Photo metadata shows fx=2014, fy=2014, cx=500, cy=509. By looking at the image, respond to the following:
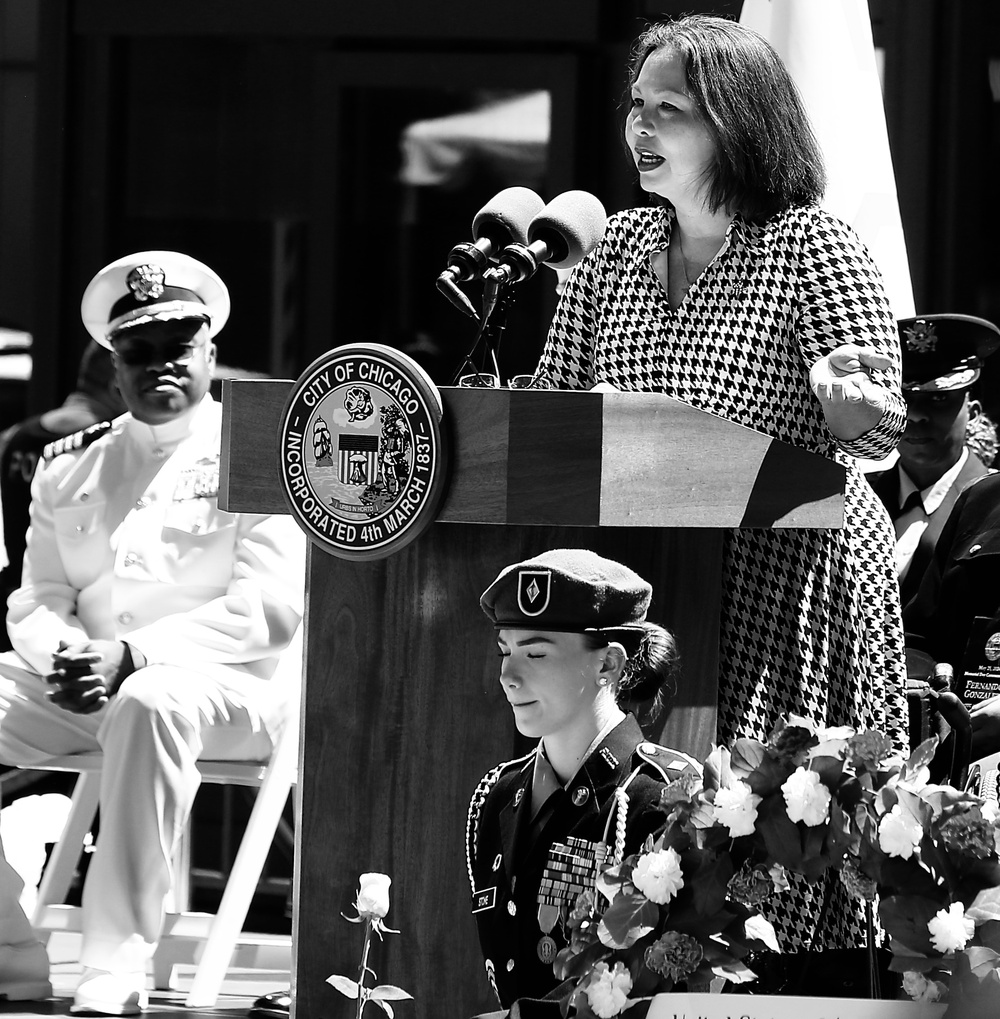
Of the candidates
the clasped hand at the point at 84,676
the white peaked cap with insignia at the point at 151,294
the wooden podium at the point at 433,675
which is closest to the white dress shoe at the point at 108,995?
the clasped hand at the point at 84,676

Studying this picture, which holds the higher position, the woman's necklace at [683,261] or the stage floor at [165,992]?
the woman's necklace at [683,261]

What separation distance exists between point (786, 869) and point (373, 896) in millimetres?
510

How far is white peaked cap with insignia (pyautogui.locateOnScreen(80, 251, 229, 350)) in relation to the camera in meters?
4.46

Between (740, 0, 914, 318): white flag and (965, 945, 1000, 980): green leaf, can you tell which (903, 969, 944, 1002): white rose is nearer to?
(965, 945, 1000, 980): green leaf

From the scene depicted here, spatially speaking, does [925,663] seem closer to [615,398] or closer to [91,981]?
[615,398]

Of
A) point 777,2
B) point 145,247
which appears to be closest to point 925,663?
point 777,2

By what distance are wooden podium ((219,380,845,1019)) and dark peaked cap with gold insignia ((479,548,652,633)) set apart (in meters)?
0.07

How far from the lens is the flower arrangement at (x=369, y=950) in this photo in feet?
7.93

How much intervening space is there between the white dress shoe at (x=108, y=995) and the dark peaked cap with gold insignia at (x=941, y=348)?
1962mm

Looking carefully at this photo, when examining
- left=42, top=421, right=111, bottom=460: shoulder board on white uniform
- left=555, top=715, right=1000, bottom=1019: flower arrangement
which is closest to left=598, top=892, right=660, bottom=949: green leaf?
left=555, top=715, right=1000, bottom=1019: flower arrangement

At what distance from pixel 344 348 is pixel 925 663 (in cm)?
145

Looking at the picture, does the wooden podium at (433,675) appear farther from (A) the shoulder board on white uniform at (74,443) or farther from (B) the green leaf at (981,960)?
(A) the shoulder board on white uniform at (74,443)

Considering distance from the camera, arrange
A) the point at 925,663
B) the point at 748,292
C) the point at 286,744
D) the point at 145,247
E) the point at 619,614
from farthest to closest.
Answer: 1. the point at 145,247
2. the point at 286,744
3. the point at 925,663
4. the point at 748,292
5. the point at 619,614

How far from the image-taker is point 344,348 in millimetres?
2479
